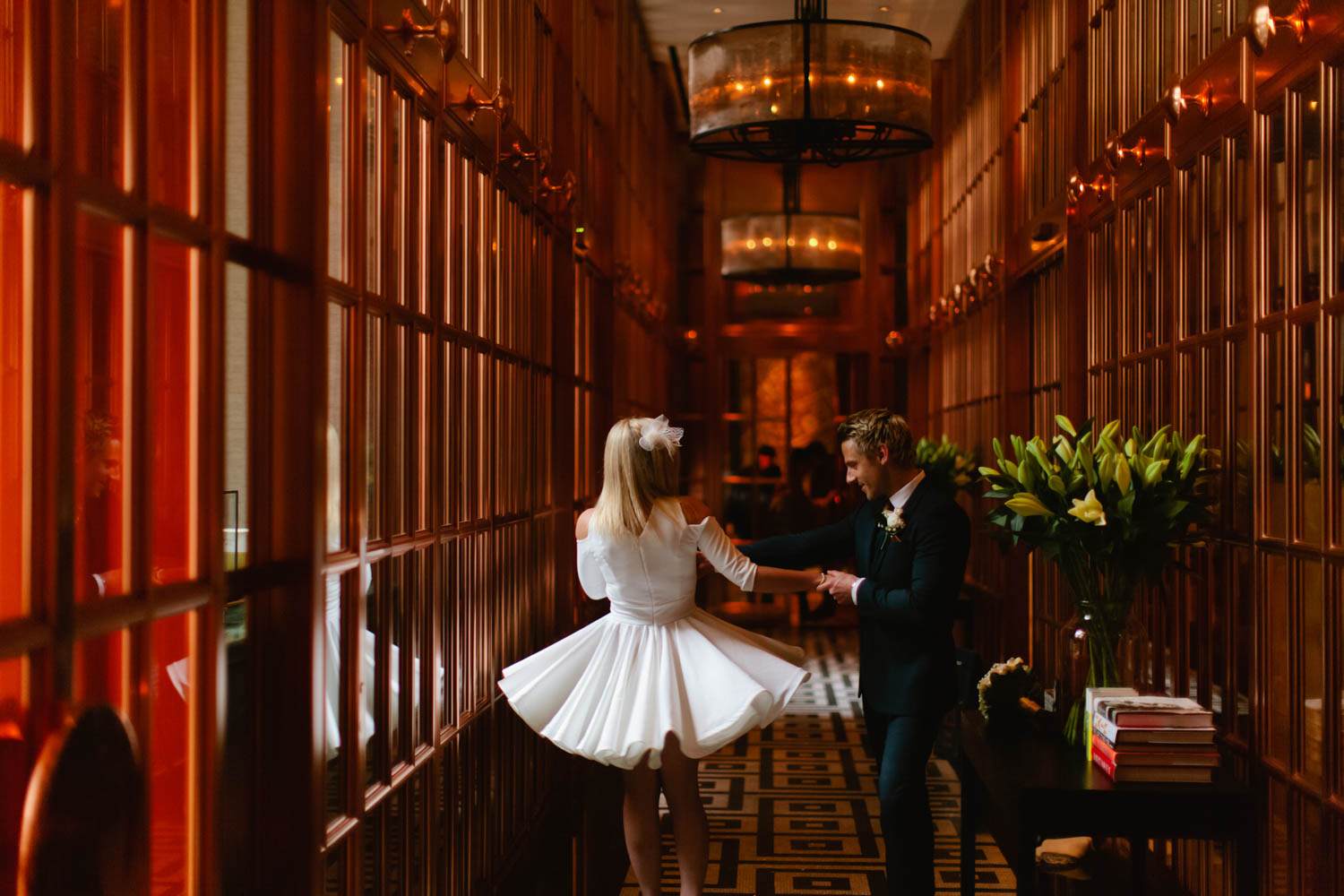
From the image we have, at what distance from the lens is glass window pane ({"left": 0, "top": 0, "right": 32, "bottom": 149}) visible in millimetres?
1216

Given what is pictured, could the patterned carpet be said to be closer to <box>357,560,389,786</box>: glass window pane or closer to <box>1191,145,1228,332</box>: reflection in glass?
<box>357,560,389,786</box>: glass window pane

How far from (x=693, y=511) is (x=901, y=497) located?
0.63 meters

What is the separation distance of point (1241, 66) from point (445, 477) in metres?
2.17

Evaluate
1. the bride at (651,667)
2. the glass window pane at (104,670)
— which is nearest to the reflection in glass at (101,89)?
the glass window pane at (104,670)

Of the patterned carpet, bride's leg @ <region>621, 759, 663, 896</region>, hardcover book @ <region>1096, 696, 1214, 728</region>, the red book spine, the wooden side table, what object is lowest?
the patterned carpet

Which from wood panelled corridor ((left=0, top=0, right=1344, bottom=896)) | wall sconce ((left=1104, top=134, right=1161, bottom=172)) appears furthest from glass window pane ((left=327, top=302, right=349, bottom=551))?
wall sconce ((left=1104, top=134, right=1161, bottom=172))

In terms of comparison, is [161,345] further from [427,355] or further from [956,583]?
[956,583]

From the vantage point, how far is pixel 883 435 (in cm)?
356

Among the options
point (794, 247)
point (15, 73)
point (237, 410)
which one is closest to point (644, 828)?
point (237, 410)

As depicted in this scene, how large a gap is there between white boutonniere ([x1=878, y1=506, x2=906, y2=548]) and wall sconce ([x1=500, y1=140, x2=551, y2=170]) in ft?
5.19

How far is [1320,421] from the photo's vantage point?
95.9 inches

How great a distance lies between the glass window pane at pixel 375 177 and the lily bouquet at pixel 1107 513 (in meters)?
1.72

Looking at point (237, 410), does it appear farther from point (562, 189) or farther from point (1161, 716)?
point (562, 189)

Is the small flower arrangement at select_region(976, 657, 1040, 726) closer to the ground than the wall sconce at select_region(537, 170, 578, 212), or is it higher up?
closer to the ground
